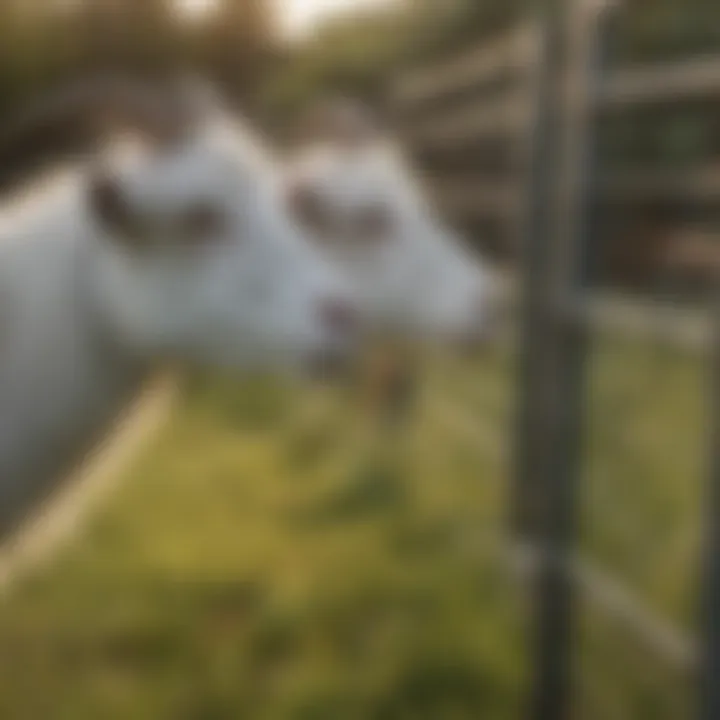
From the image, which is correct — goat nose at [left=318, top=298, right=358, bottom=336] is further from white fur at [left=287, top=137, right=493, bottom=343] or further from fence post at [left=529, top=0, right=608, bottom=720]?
fence post at [left=529, top=0, right=608, bottom=720]

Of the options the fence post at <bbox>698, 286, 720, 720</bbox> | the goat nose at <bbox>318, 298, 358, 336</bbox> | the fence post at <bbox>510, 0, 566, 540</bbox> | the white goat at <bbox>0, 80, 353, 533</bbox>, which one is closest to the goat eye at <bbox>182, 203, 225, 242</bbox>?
the white goat at <bbox>0, 80, 353, 533</bbox>

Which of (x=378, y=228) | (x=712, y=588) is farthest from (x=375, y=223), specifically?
(x=712, y=588)

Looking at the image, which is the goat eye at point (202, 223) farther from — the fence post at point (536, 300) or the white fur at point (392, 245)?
the fence post at point (536, 300)

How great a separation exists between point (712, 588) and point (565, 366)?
0.25 meters

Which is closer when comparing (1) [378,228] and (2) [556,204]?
(1) [378,228]

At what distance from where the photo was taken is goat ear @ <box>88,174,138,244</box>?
116cm

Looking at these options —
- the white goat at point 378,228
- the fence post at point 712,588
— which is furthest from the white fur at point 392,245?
the fence post at point 712,588

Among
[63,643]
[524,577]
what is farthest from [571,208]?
[63,643]

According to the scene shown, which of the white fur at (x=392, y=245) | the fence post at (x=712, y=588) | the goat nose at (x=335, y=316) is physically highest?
the white fur at (x=392, y=245)

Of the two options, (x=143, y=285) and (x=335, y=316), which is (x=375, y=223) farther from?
(x=143, y=285)

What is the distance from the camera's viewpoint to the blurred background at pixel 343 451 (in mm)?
1139

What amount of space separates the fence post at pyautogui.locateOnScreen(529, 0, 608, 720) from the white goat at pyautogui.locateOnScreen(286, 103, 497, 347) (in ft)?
0.65

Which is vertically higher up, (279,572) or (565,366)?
(565,366)

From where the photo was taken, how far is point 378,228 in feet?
3.87
